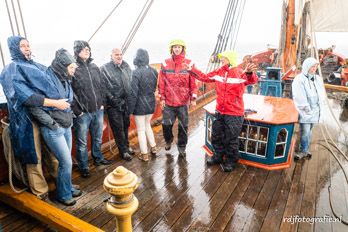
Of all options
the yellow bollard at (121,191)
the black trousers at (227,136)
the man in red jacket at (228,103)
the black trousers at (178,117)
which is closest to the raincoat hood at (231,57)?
the man in red jacket at (228,103)

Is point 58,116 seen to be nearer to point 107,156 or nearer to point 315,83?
point 107,156

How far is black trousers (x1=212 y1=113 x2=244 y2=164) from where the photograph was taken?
350 cm

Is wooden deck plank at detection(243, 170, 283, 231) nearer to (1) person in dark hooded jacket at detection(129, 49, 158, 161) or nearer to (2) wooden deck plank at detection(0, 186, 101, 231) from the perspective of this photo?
(2) wooden deck plank at detection(0, 186, 101, 231)

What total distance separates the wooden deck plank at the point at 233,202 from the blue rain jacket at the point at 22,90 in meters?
2.02

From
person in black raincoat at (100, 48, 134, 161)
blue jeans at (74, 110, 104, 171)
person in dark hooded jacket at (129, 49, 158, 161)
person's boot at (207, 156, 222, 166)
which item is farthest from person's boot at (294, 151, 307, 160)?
blue jeans at (74, 110, 104, 171)

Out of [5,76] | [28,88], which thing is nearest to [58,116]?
[28,88]

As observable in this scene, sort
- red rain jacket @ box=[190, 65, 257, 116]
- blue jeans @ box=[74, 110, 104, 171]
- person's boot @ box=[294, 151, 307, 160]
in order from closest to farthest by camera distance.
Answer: blue jeans @ box=[74, 110, 104, 171] → red rain jacket @ box=[190, 65, 257, 116] → person's boot @ box=[294, 151, 307, 160]

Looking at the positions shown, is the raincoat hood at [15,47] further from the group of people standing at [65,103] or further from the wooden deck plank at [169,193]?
the wooden deck plank at [169,193]

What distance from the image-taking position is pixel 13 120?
103 inches

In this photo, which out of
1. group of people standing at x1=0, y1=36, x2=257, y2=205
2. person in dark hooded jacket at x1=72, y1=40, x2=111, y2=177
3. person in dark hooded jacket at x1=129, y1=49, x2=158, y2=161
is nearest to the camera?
group of people standing at x1=0, y1=36, x2=257, y2=205

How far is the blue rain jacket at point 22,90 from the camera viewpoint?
2377 mm

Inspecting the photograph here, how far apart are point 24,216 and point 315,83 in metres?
4.14

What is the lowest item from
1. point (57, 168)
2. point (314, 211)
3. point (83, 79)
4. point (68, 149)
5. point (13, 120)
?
point (314, 211)

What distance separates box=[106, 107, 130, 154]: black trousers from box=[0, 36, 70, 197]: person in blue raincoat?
107 centimetres
